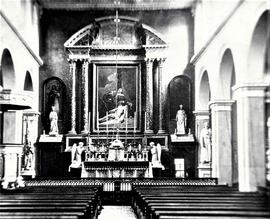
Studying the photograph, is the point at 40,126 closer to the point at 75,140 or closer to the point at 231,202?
the point at 75,140

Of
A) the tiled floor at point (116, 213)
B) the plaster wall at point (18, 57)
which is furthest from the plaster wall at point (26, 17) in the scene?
the tiled floor at point (116, 213)

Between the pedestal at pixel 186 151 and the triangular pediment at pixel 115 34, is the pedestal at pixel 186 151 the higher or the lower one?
the lower one

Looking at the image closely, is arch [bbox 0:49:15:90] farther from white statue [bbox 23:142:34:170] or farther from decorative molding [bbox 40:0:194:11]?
decorative molding [bbox 40:0:194:11]

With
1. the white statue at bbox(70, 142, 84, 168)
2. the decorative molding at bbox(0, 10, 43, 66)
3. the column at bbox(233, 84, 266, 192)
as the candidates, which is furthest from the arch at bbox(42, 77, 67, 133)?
the column at bbox(233, 84, 266, 192)

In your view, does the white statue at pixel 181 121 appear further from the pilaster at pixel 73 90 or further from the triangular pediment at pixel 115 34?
the pilaster at pixel 73 90

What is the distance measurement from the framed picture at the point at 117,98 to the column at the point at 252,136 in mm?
8273

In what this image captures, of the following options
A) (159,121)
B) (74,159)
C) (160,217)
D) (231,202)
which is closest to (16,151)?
(74,159)

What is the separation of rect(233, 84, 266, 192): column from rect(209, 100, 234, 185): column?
3.33 meters

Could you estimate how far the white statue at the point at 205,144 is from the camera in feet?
58.2

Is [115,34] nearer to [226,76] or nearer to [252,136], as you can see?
[226,76]

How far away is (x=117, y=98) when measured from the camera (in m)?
20.2

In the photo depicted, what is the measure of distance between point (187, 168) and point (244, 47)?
844 centimetres

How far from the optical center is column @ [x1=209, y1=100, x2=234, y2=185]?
50.8 ft

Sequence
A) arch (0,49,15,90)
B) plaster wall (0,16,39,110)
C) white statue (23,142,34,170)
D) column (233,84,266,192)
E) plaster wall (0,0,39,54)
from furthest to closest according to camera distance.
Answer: white statue (23,142,34,170), plaster wall (0,0,39,54), arch (0,49,15,90), plaster wall (0,16,39,110), column (233,84,266,192)
